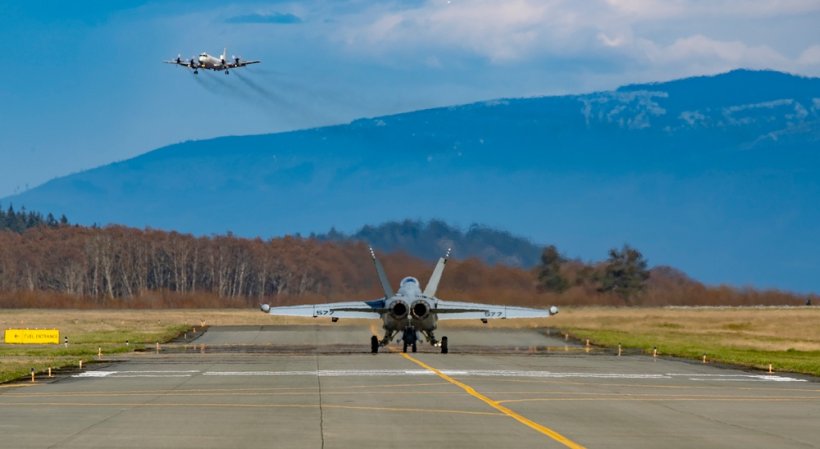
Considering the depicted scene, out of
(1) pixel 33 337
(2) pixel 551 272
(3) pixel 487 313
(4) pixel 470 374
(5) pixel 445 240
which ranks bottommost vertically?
(4) pixel 470 374

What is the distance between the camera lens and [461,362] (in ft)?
166

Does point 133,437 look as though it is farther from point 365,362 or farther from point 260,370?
point 365,362

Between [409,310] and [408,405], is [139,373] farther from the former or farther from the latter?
[409,310]

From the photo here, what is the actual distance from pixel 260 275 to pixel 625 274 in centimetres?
3766

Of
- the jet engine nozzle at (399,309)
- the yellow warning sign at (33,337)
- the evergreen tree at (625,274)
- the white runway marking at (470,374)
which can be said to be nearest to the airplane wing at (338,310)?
the jet engine nozzle at (399,309)

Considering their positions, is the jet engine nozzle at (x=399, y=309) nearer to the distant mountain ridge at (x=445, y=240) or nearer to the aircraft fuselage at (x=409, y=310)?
the aircraft fuselage at (x=409, y=310)

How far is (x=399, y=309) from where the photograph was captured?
5631 cm

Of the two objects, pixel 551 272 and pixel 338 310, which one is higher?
pixel 551 272

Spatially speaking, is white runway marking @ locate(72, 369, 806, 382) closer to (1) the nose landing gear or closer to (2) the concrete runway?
(2) the concrete runway

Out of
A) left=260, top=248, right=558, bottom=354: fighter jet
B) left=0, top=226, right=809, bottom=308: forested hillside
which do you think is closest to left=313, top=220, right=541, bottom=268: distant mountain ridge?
left=0, top=226, right=809, bottom=308: forested hillside

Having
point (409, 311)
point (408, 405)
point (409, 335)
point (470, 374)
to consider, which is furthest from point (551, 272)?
point (408, 405)

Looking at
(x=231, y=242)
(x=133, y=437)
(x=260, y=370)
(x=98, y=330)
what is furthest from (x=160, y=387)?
(x=231, y=242)

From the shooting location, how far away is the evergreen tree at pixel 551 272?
106 m

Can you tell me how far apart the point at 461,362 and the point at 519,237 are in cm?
5354
